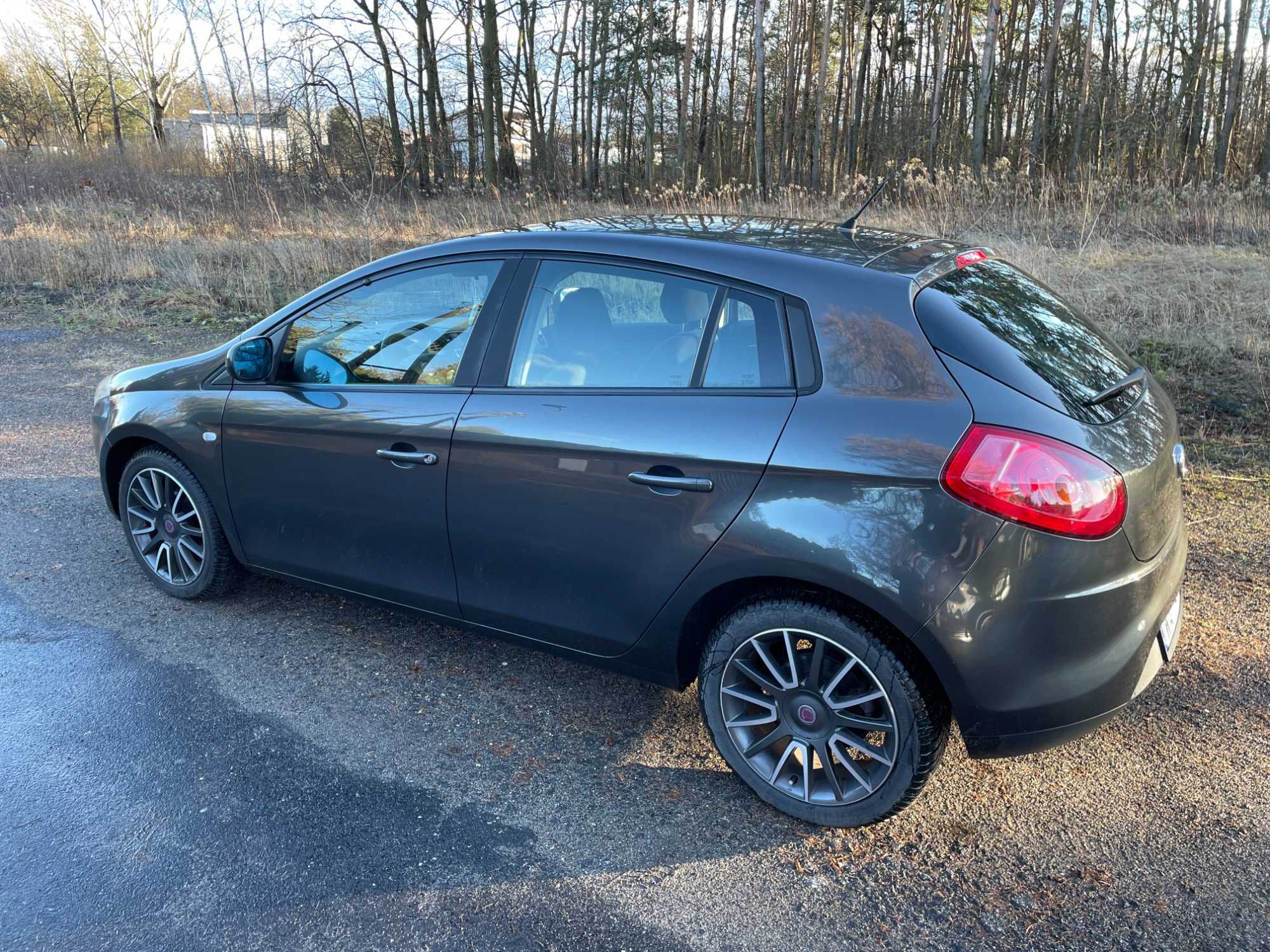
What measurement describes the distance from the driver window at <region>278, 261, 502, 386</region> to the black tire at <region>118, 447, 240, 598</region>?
81 cm

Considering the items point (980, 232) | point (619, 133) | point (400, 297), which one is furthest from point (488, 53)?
point (400, 297)

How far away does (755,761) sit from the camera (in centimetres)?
282

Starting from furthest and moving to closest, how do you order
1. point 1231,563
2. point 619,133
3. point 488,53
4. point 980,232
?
point 619,133, point 488,53, point 980,232, point 1231,563

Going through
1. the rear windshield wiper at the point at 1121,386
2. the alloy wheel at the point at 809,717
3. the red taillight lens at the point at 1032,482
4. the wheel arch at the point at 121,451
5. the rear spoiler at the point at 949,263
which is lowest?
the alloy wheel at the point at 809,717

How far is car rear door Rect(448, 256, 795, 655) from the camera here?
2656 millimetres

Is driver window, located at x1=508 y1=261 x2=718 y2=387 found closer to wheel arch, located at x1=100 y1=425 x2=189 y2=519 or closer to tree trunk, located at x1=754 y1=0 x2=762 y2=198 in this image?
wheel arch, located at x1=100 y1=425 x2=189 y2=519

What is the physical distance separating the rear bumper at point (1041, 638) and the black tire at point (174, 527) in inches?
124

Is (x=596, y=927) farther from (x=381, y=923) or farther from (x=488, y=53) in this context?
(x=488, y=53)

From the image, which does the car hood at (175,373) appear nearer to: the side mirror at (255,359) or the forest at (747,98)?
the side mirror at (255,359)

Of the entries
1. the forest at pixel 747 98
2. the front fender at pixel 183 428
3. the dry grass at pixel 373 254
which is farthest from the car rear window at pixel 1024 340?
the forest at pixel 747 98

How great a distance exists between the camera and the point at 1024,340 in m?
2.66

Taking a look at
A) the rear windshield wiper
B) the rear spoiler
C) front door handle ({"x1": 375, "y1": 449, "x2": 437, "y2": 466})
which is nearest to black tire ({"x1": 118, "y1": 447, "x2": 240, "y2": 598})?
front door handle ({"x1": 375, "y1": 449, "x2": 437, "y2": 466})

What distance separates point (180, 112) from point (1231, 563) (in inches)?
2226

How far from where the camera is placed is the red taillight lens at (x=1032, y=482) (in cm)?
228
